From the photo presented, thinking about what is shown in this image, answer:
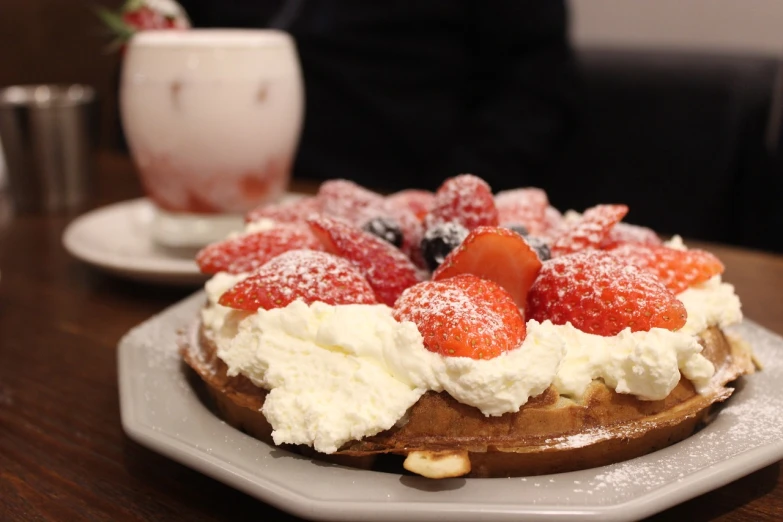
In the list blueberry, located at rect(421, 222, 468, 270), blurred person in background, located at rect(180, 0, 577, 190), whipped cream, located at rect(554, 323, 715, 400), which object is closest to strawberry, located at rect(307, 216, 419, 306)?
blueberry, located at rect(421, 222, 468, 270)

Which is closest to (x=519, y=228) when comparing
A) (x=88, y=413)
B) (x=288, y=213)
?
(x=288, y=213)

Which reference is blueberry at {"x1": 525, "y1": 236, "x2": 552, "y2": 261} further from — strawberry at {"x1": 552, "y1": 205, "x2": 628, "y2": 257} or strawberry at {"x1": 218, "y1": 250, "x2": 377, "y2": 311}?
strawberry at {"x1": 218, "y1": 250, "x2": 377, "y2": 311}

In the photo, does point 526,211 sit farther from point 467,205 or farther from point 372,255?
point 372,255

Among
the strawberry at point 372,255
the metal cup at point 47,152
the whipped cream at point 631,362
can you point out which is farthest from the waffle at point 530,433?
the metal cup at point 47,152

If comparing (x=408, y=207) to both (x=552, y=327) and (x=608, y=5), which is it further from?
(x=608, y=5)

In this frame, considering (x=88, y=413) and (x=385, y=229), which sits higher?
(x=385, y=229)

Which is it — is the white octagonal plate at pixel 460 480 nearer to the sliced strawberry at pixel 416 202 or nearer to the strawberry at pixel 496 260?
the strawberry at pixel 496 260

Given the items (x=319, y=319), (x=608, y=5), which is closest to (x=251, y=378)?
(x=319, y=319)
